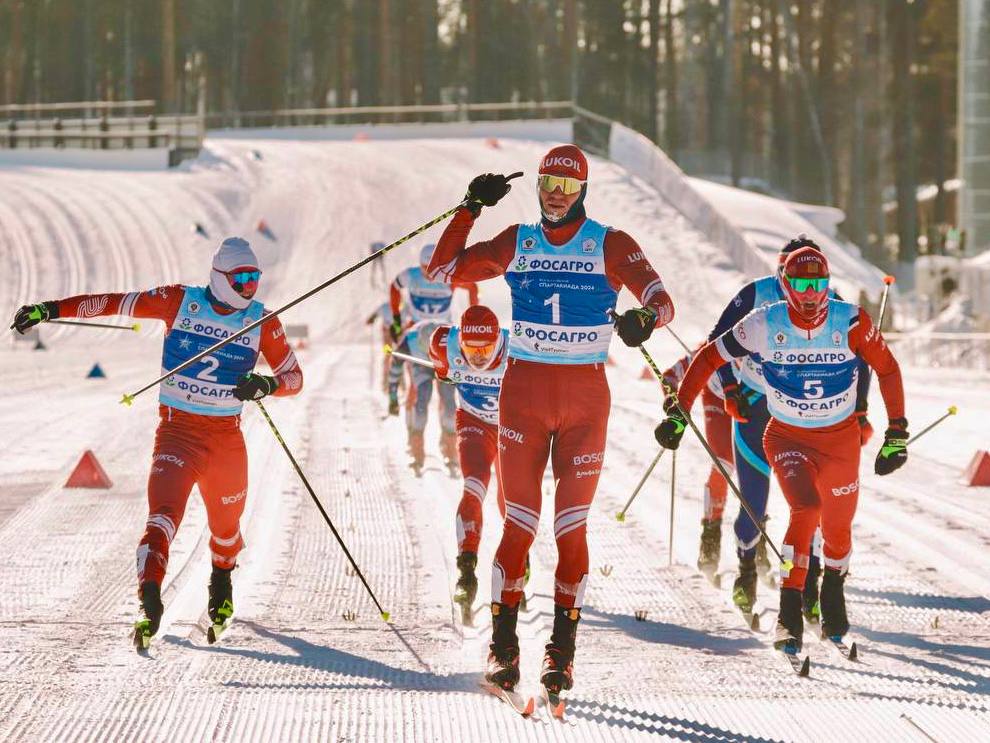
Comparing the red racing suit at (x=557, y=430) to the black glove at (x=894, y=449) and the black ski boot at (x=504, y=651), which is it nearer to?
the black ski boot at (x=504, y=651)

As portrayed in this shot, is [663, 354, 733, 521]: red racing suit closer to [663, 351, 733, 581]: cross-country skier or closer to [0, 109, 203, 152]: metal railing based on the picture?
[663, 351, 733, 581]: cross-country skier

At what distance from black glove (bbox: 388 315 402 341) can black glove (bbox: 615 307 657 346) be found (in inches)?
375

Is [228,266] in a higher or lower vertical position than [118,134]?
lower

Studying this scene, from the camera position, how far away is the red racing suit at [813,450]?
775 cm

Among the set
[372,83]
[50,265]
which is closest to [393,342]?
[50,265]

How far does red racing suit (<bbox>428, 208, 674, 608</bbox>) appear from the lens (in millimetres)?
6785

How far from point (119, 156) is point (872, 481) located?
134 ft

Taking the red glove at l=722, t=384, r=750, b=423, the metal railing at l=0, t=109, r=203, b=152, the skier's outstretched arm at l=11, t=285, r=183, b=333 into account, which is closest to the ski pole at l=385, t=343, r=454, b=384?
the skier's outstretched arm at l=11, t=285, r=183, b=333

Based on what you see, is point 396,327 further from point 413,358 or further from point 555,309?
point 555,309

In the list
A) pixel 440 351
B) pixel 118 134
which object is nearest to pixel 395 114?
pixel 118 134

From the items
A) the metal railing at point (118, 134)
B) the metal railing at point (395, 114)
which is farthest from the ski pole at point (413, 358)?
the metal railing at point (395, 114)

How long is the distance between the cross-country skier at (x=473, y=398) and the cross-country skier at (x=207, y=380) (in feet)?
4.81

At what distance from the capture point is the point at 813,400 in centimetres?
784

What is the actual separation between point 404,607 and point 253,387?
→ 1714mm
